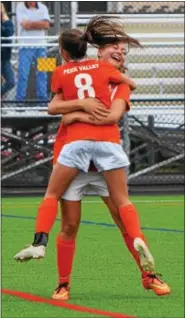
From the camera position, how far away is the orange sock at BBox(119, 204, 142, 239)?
25.5 feet

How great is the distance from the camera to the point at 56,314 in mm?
7203

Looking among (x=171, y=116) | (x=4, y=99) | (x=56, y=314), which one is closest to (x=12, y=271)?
(x=56, y=314)

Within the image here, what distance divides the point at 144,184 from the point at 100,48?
10.6 m

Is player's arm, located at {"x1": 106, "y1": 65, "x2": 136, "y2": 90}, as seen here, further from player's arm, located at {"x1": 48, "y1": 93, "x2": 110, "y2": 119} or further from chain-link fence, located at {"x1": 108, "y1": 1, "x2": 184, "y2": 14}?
chain-link fence, located at {"x1": 108, "y1": 1, "x2": 184, "y2": 14}

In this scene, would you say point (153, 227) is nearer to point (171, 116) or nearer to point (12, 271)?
point (12, 271)

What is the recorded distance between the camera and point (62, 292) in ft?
26.0

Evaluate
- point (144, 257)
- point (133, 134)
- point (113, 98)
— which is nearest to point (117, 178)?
point (113, 98)

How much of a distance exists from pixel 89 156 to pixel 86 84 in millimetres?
466

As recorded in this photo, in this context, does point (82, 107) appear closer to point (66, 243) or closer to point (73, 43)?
point (73, 43)

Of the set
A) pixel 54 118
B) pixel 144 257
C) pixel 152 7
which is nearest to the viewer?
pixel 144 257

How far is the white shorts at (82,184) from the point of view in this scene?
7.85 meters

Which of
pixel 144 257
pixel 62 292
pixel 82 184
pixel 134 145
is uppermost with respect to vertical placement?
pixel 82 184

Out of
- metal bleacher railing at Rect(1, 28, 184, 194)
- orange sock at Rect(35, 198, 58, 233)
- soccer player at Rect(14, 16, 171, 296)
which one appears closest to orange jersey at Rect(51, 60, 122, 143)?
soccer player at Rect(14, 16, 171, 296)

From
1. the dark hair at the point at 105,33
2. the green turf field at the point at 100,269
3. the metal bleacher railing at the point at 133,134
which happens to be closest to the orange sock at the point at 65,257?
the green turf field at the point at 100,269
